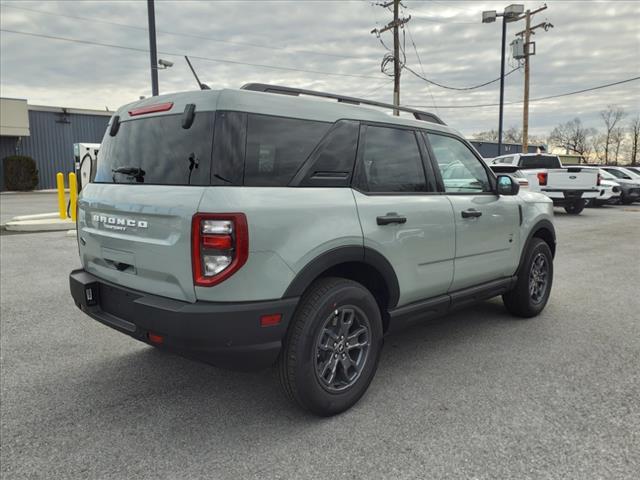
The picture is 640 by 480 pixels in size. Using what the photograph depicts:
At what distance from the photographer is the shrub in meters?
26.9

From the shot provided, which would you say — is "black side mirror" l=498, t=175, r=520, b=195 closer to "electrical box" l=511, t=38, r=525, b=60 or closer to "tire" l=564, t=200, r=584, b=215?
"tire" l=564, t=200, r=584, b=215

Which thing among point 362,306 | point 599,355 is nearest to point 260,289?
point 362,306

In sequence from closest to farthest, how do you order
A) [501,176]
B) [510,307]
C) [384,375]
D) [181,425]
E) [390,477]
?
[390,477], [181,425], [384,375], [501,176], [510,307]

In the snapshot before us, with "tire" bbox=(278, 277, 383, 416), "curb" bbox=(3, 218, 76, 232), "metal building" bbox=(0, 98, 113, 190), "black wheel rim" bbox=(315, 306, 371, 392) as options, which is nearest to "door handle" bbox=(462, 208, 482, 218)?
"tire" bbox=(278, 277, 383, 416)

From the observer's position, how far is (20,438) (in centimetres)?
278

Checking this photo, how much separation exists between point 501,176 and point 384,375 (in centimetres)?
206

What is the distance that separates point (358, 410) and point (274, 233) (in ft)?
4.32

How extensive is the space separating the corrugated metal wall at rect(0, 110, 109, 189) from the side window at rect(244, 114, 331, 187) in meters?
30.3

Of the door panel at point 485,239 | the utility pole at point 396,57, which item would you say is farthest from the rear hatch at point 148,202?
the utility pole at point 396,57

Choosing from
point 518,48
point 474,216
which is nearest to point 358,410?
point 474,216

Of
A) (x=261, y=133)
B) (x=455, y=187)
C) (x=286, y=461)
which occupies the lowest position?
(x=286, y=461)

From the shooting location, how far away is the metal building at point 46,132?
27188 mm

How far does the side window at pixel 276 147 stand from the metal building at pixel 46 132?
92.5 feet

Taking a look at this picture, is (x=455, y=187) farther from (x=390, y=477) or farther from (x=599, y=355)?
(x=390, y=477)
